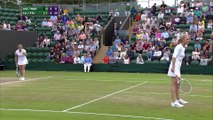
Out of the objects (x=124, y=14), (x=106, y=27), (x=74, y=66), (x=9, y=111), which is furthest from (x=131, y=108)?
(x=124, y=14)

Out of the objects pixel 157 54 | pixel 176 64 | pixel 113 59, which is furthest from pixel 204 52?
pixel 176 64

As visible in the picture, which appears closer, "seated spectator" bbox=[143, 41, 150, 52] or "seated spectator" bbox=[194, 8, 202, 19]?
"seated spectator" bbox=[143, 41, 150, 52]

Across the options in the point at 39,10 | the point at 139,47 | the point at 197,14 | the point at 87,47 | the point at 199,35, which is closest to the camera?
the point at 199,35

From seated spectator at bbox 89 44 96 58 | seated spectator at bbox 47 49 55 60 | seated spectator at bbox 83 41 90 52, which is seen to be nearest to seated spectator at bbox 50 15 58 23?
seated spectator at bbox 47 49 55 60

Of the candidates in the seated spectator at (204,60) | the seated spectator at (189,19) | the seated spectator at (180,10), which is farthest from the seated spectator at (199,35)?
the seated spectator at (180,10)

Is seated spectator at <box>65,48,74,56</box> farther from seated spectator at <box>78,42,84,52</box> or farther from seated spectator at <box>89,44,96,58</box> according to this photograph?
seated spectator at <box>89,44,96,58</box>

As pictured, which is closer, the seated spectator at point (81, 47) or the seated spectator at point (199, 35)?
the seated spectator at point (199, 35)

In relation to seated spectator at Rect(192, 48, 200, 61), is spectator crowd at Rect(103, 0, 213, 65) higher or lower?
higher

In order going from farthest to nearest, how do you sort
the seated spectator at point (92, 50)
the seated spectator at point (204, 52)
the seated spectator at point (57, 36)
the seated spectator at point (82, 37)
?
the seated spectator at point (57, 36) → the seated spectator at point (82, 37) → the seated spectator at point (92, 50) → the seated spectator at point (204, 52)

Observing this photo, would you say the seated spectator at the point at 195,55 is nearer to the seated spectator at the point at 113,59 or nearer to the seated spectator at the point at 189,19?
the seated spectator at the point at 189,19

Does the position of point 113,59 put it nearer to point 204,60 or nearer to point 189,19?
point 204,60

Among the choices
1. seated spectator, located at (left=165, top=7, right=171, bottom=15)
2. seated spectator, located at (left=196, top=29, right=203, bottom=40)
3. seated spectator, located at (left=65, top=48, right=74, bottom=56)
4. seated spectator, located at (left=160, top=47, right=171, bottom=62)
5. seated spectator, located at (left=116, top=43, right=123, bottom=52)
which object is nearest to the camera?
seated spectator, located at (left=160, top=47, right=171, bottom=62)

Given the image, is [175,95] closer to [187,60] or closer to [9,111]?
[9,111]

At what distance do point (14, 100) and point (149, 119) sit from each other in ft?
17.3
